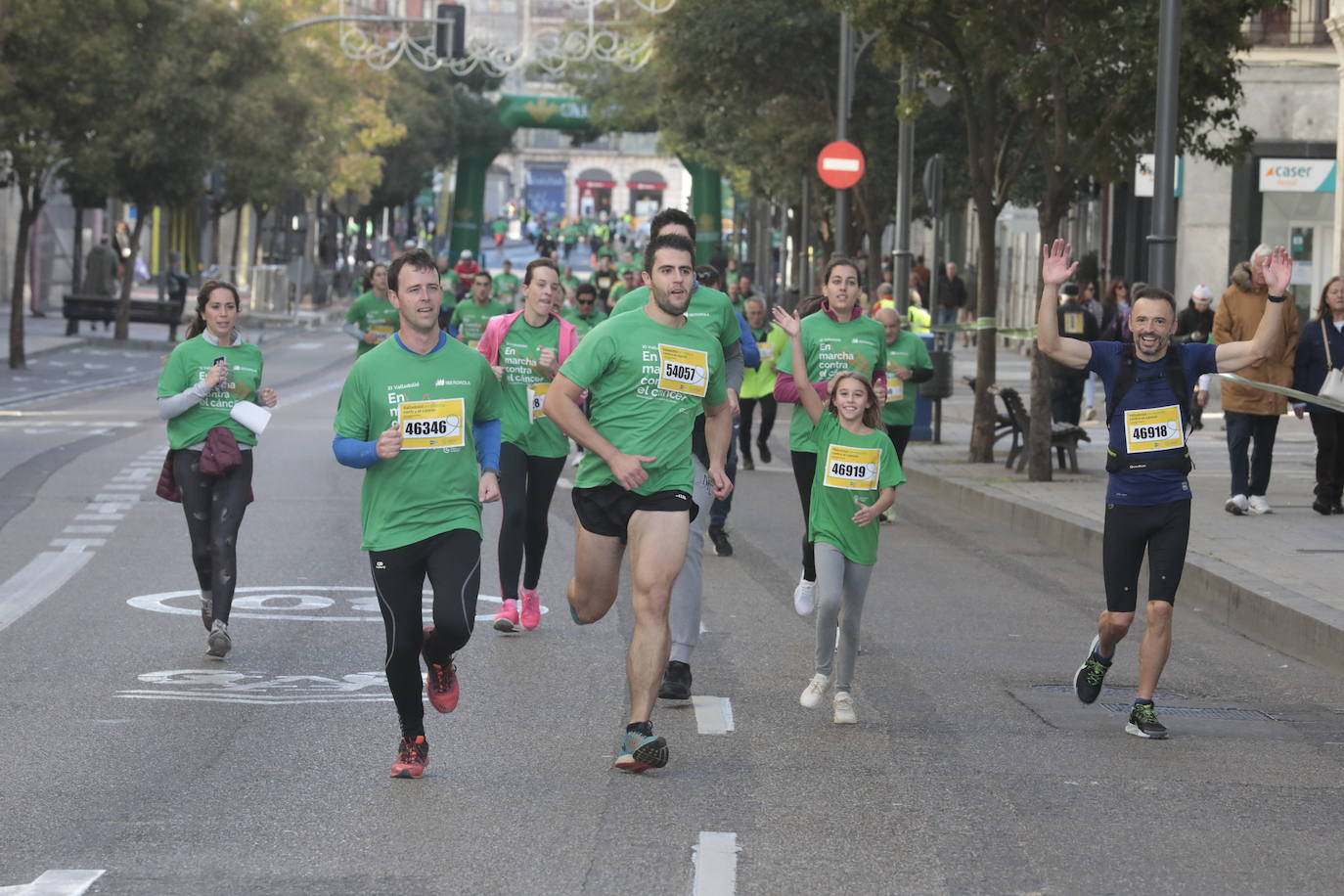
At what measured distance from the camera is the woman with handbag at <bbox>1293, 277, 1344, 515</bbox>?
16.0m

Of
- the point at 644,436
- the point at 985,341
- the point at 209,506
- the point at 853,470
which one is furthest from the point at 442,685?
the point at 985,341

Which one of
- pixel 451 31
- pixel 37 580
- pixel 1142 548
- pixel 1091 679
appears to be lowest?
pixel 37 580

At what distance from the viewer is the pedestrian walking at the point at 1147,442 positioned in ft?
28.7

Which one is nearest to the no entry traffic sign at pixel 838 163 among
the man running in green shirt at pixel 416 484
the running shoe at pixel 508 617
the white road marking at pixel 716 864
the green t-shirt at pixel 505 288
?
the green t-shirt at pixel 505 288

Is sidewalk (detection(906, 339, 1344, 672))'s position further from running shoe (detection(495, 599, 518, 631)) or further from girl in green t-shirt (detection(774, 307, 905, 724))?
running shoe (detection(495, 599, 518, 631))

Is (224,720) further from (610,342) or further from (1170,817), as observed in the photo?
(1170,817)

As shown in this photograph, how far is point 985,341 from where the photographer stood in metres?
21.4

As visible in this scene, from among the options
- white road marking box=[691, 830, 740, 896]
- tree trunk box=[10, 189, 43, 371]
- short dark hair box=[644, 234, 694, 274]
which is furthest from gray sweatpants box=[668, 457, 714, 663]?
tree trunk box=[10, 189, 43, 371]

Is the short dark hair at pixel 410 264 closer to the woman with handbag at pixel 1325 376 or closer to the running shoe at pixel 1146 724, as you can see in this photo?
the running shoe at pixel 1146 724

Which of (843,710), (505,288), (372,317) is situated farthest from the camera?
(505,288)

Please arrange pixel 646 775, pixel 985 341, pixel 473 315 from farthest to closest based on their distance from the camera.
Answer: pixel 985 341
pixel 473 315
pixel 646 775

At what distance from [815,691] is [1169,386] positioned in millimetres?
1783

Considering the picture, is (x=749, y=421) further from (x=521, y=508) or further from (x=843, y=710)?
(x=843, y=710)

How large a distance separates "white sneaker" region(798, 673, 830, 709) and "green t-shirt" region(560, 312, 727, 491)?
1.24 m
